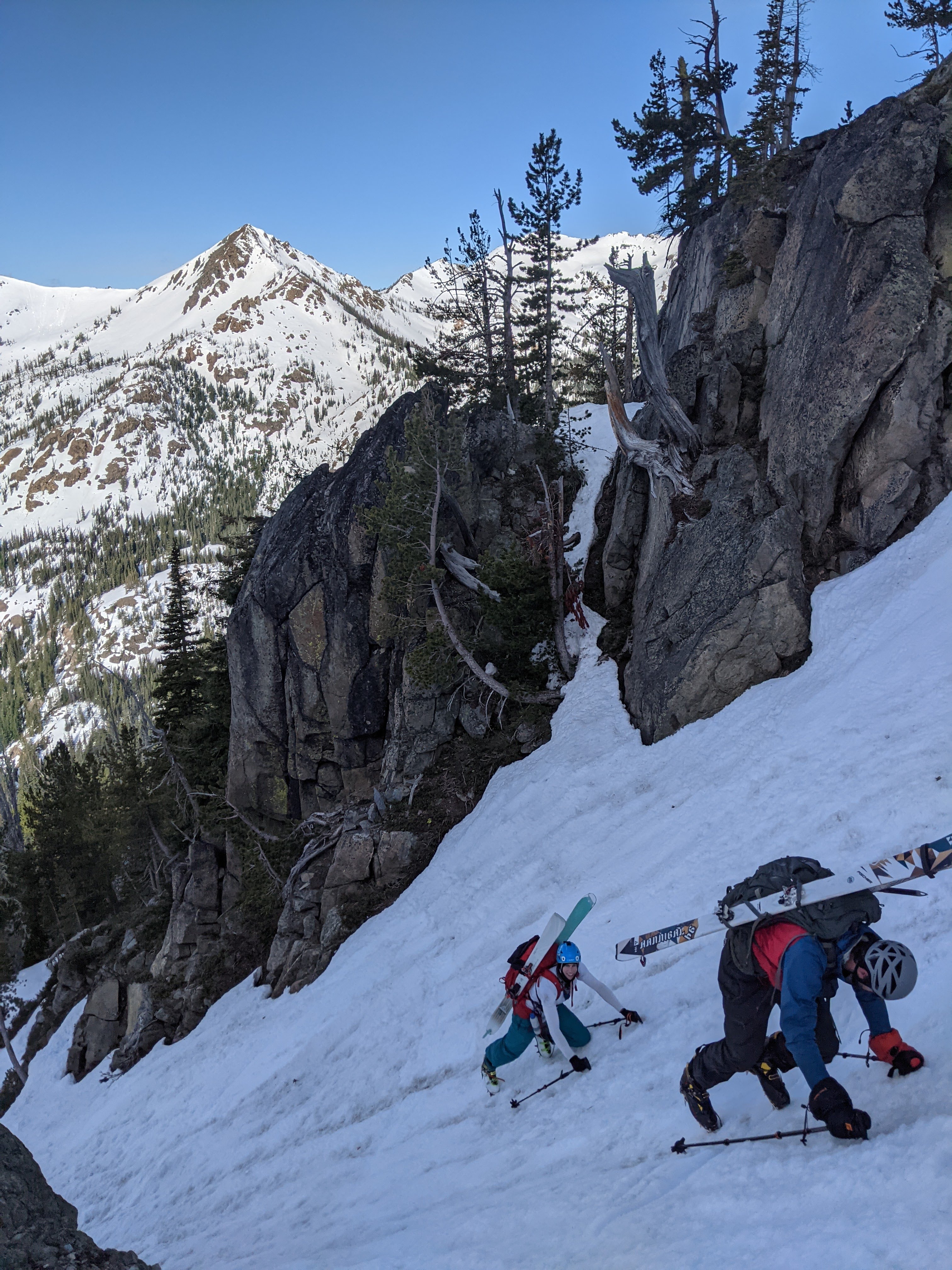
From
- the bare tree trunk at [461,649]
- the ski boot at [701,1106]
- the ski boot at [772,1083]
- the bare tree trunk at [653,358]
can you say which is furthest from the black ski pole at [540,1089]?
the bare tree trunk at [653,358]

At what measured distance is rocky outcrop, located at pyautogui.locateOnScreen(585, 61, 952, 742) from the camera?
41.6ft

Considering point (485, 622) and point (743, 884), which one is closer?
point (743, 884)

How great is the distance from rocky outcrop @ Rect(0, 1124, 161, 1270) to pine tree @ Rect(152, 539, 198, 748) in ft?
88.7

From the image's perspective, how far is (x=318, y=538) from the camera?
22719 mm

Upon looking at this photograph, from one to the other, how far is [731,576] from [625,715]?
12.7 feet

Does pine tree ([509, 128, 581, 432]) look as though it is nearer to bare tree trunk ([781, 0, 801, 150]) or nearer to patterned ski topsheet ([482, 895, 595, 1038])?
bare tree trunk ([781, 0, 801, 150])

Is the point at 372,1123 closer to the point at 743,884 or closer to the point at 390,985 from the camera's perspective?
the point at 390,985

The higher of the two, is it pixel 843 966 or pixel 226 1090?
pixel 843 966

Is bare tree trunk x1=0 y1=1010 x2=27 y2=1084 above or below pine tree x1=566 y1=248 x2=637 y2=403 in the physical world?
below

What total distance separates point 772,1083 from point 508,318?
103 feet

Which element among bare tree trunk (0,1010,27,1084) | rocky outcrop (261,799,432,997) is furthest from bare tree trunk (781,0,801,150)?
bare tree trunk (0,1010,27,1084)

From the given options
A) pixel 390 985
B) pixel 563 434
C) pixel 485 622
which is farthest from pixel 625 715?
pixel 563 434

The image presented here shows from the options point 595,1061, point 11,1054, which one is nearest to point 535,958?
point 595,1061

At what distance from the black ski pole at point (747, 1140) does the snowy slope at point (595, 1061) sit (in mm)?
60
